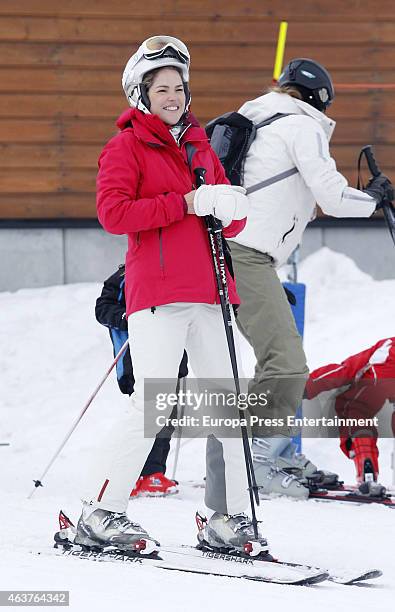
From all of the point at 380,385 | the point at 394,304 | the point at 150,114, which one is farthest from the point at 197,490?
the point at 394,304

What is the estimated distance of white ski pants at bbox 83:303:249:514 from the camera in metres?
4.13

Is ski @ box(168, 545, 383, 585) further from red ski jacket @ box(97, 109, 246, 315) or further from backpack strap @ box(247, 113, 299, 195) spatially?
backpack strap @ box(247, 113, 299, 195)

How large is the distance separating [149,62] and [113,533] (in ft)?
5.78

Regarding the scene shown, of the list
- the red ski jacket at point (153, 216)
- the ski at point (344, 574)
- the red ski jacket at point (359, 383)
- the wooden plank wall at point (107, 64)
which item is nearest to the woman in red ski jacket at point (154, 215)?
the red ski jacket at point (153, 216)

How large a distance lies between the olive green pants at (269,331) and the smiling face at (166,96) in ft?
5.31

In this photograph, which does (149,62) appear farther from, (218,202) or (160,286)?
(160,286)

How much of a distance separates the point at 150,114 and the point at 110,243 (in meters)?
6.08

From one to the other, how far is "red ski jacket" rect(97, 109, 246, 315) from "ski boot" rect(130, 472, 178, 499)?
1.90 m

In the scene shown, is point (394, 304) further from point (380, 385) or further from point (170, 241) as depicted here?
point (170, 241)

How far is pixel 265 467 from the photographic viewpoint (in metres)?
5.98

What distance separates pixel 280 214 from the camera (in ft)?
18.7

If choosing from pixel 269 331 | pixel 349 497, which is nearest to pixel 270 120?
pixel 269 331

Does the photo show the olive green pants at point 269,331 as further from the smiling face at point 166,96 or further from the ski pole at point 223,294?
the smiling face at point 166,96

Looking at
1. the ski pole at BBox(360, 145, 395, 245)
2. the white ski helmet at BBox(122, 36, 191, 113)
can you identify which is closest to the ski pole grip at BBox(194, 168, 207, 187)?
the white ski helmet at BBox(122, 36, 191, 113)
